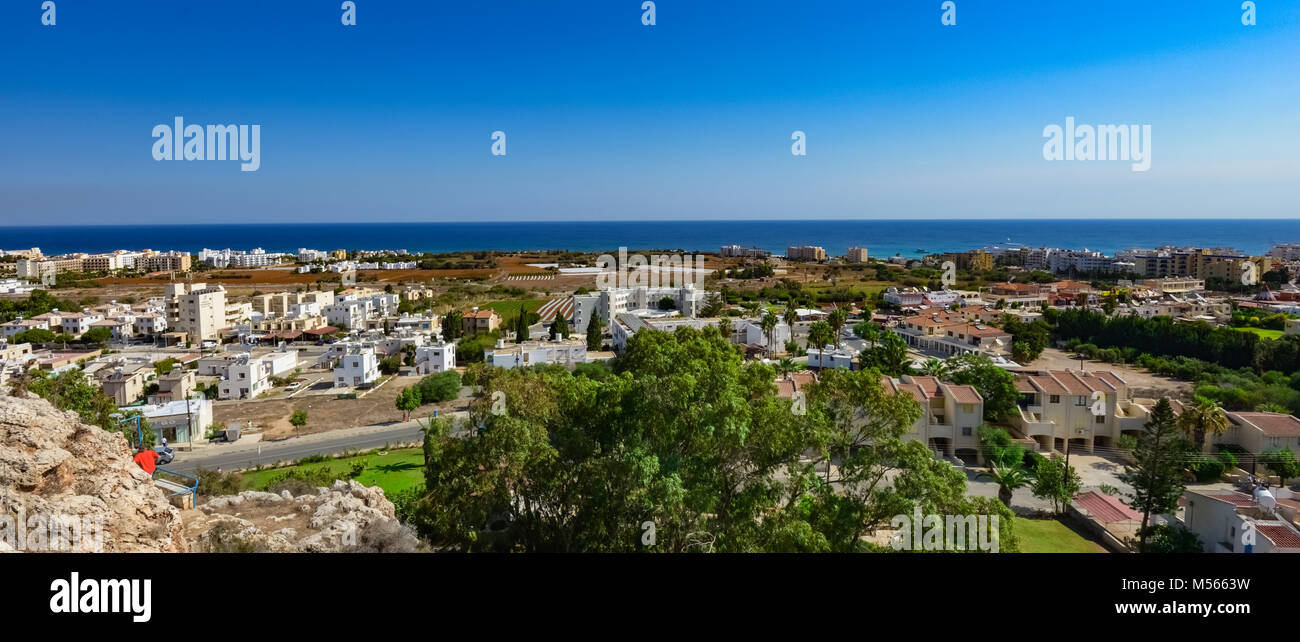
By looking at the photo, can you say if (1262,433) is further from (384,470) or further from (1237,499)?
(384,470)

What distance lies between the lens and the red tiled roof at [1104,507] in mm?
11914

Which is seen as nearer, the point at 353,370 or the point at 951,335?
the point at 353,370

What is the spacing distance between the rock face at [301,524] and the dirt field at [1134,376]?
73.6 feet

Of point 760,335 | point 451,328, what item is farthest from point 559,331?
point 760,335

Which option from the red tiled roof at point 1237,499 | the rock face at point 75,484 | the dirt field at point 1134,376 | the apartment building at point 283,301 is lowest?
the dirt field at point 1134,376

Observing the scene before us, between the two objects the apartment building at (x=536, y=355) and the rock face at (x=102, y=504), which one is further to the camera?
the apartment building at (x=536, y=355)

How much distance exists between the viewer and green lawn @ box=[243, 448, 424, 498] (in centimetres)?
1458

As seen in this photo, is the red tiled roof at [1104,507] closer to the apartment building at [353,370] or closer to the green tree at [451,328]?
the apartment building at [353,370]

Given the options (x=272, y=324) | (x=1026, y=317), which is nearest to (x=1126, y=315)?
(x=1026, y=317)

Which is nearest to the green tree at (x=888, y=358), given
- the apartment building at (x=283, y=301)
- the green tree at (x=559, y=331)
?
the green tree at (x=559, y=331)

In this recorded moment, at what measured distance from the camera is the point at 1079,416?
16.6 m

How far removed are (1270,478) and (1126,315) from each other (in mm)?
20441

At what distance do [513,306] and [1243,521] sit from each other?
133 ft
